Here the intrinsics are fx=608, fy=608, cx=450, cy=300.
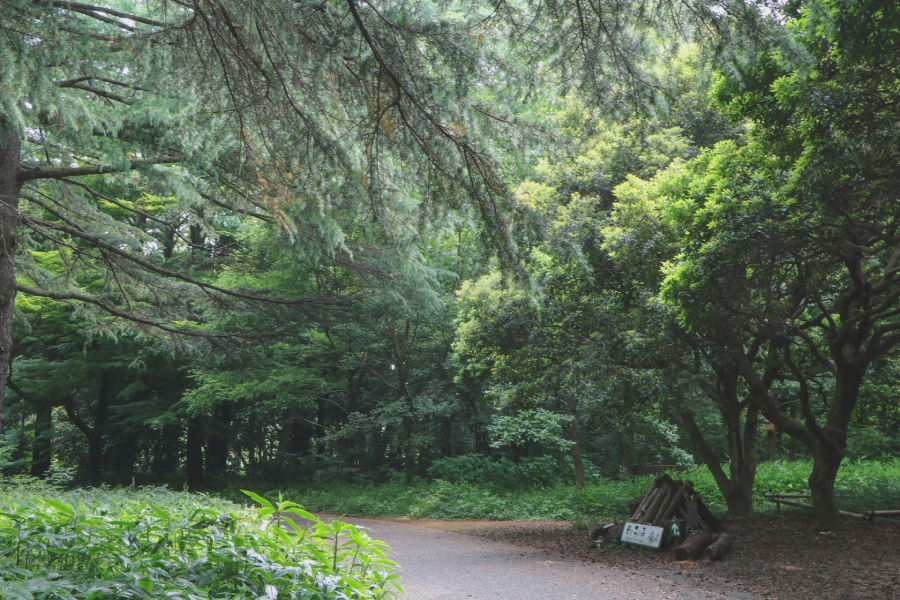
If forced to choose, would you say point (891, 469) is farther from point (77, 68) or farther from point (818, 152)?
point (77, 68)

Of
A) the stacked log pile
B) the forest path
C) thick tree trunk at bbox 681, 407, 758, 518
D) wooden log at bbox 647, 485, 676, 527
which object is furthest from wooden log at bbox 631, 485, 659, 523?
thick tree trunk at bbox 681, 407, 758, 518

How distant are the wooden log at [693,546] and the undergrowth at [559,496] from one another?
4.08 m

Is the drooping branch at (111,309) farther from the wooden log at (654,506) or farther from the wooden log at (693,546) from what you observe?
the wooden log at (693,546)

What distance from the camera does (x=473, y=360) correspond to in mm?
12938

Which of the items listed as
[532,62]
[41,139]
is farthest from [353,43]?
[41,139]

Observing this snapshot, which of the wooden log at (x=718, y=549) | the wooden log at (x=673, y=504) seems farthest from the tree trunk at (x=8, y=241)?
the wooden log at (x=718, y=549)

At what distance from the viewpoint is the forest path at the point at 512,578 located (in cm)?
595

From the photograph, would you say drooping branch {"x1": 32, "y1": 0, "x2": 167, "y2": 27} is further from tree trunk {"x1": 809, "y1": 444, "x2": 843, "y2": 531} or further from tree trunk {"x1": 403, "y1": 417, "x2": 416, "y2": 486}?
tree trunk {"x1": 403, "y1": 417, "x2": 416, "y2": 486}

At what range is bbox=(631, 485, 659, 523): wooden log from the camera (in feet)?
29.0

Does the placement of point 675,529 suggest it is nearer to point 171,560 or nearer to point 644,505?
point 644,505

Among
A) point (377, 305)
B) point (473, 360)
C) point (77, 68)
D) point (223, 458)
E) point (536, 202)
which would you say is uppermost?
point (536, 202)

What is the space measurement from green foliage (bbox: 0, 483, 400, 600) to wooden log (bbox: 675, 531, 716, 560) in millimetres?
5551

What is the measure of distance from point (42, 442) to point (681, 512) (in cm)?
2080

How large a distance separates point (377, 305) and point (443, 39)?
8.12 metres
